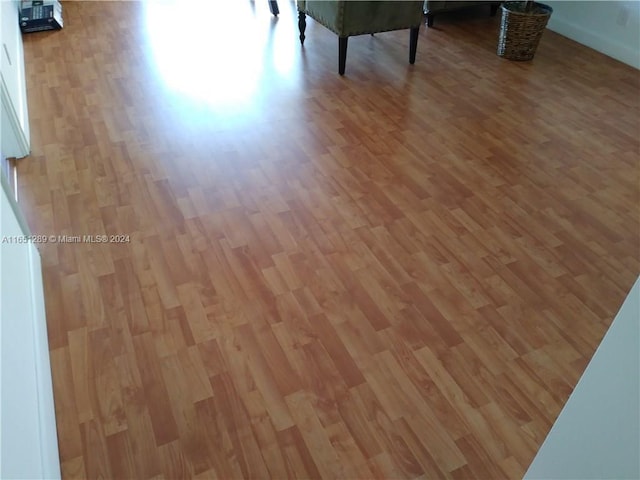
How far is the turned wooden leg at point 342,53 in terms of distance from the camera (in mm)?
A: 3127

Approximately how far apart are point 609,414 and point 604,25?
366cm

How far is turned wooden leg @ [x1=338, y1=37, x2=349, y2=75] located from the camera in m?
3.13

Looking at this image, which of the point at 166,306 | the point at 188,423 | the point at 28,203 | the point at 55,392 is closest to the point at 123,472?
the point at 188,423

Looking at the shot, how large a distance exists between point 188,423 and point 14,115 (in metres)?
1.62

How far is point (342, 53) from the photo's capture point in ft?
10.3

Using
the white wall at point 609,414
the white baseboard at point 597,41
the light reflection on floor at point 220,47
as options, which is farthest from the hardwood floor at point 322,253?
the white wall at point 609,414

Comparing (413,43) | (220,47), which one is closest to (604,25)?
(413,43)

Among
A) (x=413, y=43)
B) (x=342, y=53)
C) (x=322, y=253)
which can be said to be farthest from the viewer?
(x=413, y=43)

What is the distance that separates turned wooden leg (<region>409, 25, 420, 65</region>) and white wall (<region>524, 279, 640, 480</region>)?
286 centimetres

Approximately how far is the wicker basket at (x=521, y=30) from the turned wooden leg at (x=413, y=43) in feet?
1.93

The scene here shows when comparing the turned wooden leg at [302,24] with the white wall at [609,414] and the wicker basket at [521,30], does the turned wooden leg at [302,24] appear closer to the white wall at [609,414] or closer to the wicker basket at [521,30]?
the wicker basket at [521,30]

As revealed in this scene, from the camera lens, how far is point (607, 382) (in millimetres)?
767

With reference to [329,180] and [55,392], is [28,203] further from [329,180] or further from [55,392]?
[329,180]

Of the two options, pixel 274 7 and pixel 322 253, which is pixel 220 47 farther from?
pixel 322 253
